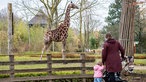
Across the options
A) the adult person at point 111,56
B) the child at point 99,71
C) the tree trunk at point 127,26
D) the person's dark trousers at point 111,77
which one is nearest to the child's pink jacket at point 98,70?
the child at point 99,71

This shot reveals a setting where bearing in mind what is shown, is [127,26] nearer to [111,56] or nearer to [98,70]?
[98,70]

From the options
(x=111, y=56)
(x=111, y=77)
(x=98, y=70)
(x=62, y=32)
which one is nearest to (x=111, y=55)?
(x=111, y=56)

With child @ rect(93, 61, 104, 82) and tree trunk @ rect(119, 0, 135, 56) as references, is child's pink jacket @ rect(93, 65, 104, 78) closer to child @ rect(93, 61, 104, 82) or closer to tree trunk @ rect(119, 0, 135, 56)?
child @ rect(93, 61, 104, 82)

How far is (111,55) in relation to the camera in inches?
364

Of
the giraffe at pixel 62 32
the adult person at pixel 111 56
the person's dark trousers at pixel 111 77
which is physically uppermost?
the giraffe at pixel 62 32

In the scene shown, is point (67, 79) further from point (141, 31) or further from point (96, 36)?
point (96, 36)

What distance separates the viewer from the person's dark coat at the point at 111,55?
919 centimetres

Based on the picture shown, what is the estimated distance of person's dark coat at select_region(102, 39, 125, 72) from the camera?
30.1 feet

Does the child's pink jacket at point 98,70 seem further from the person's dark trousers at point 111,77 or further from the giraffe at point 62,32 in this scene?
the giraffe at point 62,32

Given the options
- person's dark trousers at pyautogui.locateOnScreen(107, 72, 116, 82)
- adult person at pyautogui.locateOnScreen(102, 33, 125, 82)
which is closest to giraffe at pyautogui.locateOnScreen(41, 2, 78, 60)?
adult person at pyautogui.locateOnScreen(102, 33, 125, 82)

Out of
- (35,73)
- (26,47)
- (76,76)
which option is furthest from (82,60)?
(26,47)

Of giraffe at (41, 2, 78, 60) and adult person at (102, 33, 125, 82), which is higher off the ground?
giraffe at (41, 2, 78, 60)

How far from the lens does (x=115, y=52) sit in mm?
9297

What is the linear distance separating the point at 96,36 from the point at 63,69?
44924 millimetres
